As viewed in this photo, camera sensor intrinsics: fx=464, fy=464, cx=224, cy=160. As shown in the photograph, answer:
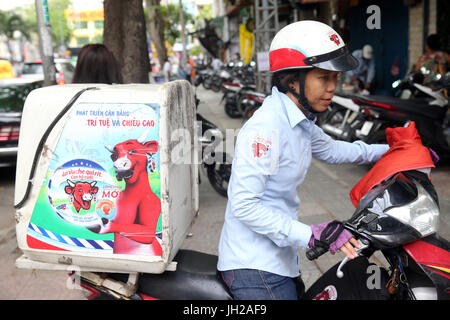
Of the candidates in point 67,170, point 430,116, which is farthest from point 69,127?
point 430,116

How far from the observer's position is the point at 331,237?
4.82 feet

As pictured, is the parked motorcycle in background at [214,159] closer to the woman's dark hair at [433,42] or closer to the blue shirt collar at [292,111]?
the blue shirt collar at [292,111]

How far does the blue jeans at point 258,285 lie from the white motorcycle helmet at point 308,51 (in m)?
0.65

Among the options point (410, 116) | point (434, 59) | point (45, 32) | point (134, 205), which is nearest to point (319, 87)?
point (134, 205)

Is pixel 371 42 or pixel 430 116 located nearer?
pixel 430 116

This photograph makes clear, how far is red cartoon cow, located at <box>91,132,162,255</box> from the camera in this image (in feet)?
5.36

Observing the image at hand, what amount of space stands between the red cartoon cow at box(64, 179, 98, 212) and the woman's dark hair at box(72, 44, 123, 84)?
258 centimetres

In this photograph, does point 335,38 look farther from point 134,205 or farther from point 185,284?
point 185,284

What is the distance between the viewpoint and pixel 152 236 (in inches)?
65.9

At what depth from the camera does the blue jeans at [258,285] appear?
1.70 metres

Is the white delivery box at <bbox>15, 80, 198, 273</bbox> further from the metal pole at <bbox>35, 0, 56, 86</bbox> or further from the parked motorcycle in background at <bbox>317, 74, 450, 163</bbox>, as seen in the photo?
the parked motorcycle in background at <bbox>317, 74, 450, 163</bbox>

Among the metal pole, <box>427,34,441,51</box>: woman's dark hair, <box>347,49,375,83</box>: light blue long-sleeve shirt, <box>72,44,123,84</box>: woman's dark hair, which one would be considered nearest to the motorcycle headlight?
<box>72,44,123,84</box>: woman's dark hair
